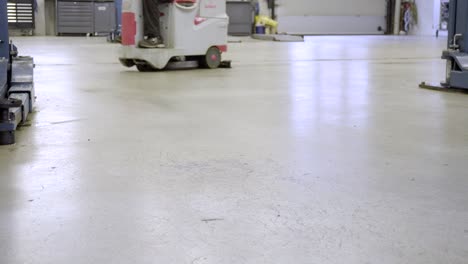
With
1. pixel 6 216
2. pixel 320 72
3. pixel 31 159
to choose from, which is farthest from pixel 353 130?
pixel 320 72

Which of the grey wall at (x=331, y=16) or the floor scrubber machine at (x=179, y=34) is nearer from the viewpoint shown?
the floor scrubber machine at (x=179, y=34)

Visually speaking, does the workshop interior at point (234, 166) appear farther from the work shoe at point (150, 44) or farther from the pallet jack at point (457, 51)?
the work shoe at point (150, 44)

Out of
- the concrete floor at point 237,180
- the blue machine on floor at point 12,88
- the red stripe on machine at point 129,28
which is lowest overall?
the concrete floor at point 237,180

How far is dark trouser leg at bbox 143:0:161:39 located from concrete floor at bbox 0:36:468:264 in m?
2.36

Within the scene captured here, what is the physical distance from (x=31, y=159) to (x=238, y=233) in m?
1.27

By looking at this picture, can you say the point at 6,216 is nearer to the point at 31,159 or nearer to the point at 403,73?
the point at 31,159

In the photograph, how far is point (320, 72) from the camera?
22.4ft

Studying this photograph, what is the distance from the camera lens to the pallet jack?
5004mm

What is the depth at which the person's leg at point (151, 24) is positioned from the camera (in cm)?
677

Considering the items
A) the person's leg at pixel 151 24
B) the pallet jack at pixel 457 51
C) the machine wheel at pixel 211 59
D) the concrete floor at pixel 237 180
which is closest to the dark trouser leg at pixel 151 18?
the person's leg at pixel 151 24

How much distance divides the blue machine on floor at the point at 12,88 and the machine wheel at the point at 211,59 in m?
3.12

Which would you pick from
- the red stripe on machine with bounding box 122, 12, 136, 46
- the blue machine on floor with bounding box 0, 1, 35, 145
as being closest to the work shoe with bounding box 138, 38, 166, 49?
the red stripe on machine with bounding box 122, 12, 136, 46

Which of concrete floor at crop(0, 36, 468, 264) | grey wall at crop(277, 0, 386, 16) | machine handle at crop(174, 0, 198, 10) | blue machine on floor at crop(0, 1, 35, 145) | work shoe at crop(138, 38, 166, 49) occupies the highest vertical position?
grey wall at crop(277, 0, 386, 16)

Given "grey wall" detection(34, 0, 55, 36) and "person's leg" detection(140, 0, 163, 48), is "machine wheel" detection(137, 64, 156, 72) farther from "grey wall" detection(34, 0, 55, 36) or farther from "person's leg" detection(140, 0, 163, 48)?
"grey wall" detection(34, 0, 55, 36)
